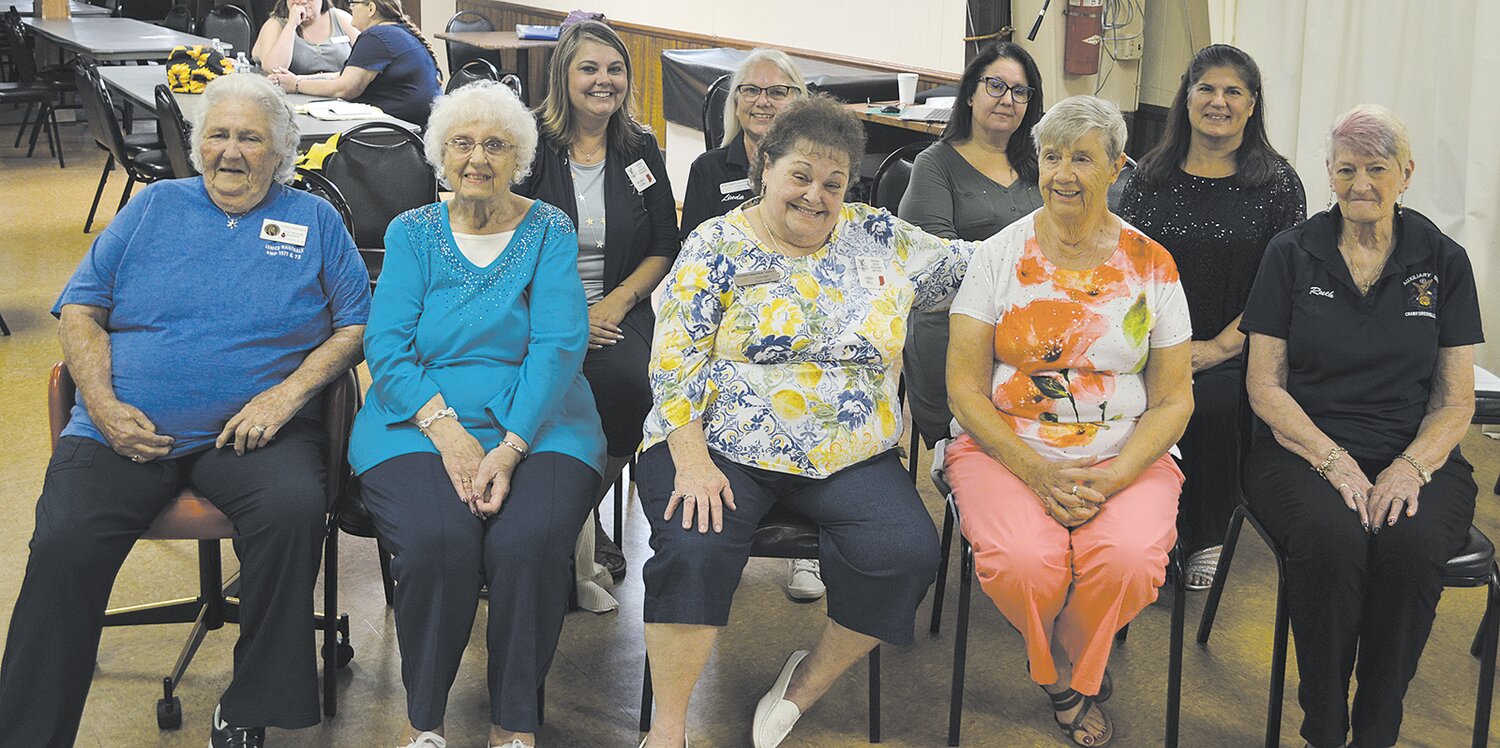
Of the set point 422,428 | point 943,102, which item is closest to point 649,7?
point 943,102

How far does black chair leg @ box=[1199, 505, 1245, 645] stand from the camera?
8.96ft

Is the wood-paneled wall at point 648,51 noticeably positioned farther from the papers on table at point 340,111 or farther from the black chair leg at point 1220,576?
the black chair leg at point 1220,576

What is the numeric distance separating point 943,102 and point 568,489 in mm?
3519

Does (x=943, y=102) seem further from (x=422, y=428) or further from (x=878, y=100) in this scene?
(x=422, y=428)

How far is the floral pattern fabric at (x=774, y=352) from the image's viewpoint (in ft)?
8.20

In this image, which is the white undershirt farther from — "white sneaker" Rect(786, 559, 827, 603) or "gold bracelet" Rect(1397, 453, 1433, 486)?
"gold bracelet" Rect(1397, 453, 1433, 486)

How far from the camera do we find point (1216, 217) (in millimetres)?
3031

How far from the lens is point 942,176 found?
3.28m

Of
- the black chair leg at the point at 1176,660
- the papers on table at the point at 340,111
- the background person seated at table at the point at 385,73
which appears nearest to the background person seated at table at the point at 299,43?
the background person seated at table at the point at 385,73

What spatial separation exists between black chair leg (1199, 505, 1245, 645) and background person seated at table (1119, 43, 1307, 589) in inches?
7.8

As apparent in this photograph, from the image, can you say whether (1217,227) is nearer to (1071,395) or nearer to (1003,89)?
(1003,89)

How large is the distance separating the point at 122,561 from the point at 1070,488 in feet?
5.93

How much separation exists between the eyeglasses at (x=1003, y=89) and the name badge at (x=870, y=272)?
0.89m

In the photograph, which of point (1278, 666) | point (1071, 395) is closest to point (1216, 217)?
point (1071, 395)
